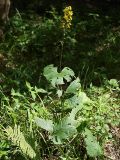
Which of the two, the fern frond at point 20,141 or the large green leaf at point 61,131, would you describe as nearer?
the large green leaf at point 61,131

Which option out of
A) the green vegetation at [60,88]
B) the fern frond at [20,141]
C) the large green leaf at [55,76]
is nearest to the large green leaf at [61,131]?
the green vegetation at [60,88]

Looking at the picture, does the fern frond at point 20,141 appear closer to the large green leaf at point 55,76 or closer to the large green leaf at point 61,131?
the large green leaf at point 61,131

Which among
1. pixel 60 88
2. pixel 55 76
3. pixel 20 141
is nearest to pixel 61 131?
pixel 20 141

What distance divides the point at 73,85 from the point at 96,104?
1.97 feet

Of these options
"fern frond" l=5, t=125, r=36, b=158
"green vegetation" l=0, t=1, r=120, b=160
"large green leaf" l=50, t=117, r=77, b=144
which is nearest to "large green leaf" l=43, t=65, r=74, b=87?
"green vegetation" l=0, t=1, r=120, b=160

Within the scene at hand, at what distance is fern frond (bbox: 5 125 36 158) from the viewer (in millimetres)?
3463

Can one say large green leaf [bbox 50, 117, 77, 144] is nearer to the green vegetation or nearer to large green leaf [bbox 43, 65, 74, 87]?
the green vegetation

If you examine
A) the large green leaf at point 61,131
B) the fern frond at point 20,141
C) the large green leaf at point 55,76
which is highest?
the large green leaf at point 55,76

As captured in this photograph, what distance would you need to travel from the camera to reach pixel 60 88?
5.20m

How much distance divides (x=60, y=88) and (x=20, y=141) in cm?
182

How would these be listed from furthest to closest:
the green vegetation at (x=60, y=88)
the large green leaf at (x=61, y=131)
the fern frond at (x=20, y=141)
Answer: the green vegetation at (x=60, y=88), the fern frond at (x=20, y=141), the large green leaf at (x=61, y=131)

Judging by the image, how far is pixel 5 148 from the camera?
12.2 feet

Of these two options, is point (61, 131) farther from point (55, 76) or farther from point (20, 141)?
point (55, 76)

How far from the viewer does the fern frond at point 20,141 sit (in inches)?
136
